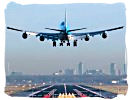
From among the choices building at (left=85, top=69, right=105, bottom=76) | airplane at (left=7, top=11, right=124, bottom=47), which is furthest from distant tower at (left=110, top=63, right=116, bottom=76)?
airplane at (left=7, top=11, right=124, bottom=47)

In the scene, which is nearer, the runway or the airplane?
the airplane

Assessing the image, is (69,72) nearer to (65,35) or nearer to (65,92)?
(65,92)

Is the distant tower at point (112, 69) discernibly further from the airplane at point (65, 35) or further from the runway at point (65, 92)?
the airplane at point (65, 35)

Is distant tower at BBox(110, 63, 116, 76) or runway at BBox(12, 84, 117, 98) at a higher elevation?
distant tower at BBox(110, 63, 116, 76)

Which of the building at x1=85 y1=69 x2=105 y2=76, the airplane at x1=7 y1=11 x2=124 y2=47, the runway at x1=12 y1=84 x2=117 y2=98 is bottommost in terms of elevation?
the runway at x1=12 y1=84 x2=117 y2=98

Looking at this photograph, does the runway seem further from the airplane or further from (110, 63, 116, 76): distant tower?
the airplane

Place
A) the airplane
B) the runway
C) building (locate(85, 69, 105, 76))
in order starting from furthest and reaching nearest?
building (locate(85, 69, 105, 76))
the runway
the airplane

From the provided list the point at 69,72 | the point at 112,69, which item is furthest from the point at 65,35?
the point at 112,69

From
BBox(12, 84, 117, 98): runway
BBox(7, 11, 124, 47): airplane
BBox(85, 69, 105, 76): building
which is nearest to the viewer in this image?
BBox(7, 11, 124, 47): airplane

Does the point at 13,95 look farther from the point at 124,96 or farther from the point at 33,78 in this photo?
the point at 124,96
